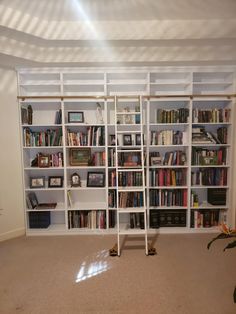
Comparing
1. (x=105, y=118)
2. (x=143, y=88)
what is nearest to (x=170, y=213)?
(x=105, y=118)

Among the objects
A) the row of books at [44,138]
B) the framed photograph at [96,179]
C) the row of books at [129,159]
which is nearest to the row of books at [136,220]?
the framed photograph at [96,179]

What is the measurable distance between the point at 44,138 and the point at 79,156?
603 mm

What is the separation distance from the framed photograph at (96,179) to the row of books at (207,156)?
1469 mm

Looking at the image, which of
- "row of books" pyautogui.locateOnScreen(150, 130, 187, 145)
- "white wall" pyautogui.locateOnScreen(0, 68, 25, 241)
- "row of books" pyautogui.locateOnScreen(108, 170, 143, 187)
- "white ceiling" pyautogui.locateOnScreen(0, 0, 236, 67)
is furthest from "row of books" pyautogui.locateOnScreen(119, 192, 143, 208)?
"white ceiling" pyautogui.locateOnScreen(0, 0, 236, 67)

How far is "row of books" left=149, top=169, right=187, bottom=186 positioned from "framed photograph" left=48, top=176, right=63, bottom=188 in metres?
1.45

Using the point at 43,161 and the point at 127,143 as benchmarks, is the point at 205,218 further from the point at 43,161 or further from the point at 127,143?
the point at 43,161

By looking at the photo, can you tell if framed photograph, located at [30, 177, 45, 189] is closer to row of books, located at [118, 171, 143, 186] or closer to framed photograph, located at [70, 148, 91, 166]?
framed photograph, located at [70, 148, 91, 166]

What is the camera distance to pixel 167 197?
344 centimetres

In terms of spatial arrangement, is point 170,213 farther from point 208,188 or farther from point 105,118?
point 105,118

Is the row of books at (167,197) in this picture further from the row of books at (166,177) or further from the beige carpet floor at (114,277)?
the beige carpet floor at (114,277)

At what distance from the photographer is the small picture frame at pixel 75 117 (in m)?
3.33

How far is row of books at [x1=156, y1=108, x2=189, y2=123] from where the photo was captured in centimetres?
328

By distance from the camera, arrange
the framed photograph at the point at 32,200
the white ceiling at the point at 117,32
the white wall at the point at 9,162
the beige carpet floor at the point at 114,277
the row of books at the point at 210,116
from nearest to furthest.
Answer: the beige carpet floor at the point at 114,277
the white ceiling at the point at 117,32
the white wall at the point at 9,162
the row of books at the point at 210,116
the framed photograph at the point at 32,200

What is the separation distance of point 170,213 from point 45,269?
1973 millimetres
